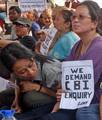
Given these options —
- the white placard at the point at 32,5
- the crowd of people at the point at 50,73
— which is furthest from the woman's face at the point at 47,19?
the crowd of people at the point at 50,73

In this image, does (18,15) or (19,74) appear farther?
(18,15)

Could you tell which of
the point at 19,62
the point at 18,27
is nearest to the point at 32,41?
the point at 18,27

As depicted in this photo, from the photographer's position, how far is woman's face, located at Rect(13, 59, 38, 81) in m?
3.00

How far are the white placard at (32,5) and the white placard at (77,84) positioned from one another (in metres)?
3.97

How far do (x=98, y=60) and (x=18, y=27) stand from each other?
281cm

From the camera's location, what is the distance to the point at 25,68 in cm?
299

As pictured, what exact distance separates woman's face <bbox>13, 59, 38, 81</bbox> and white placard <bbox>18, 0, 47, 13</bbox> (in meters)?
3.87

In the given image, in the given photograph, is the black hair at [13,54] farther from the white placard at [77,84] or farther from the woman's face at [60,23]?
the woman's face at [60,23]

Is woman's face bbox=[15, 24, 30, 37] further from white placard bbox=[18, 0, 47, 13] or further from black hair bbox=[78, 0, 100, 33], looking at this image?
black hair bbox=[78, 0, 100, 33]

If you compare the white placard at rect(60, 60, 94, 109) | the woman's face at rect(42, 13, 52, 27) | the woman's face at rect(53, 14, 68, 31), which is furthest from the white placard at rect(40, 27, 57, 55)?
the woman's face at rect(42, 13, 52, 27)

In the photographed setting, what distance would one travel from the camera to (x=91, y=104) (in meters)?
2.88

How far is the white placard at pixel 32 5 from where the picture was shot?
6840 mm

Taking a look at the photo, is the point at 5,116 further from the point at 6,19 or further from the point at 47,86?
the point at 6,19

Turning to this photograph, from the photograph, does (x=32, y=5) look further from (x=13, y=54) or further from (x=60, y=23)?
(x=13, y=54)
